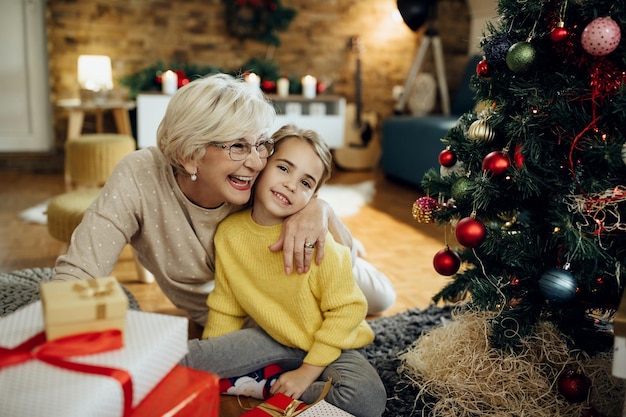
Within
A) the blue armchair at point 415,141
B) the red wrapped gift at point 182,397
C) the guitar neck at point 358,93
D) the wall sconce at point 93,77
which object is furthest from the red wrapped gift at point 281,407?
the guitar neck at point 358,93

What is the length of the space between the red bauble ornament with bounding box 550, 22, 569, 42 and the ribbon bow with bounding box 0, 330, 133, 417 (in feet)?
3.30

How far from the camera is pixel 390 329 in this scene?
1.78 metres

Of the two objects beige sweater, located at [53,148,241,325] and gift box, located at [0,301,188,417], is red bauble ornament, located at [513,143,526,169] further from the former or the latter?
gift box, located at [0,301,188,417]

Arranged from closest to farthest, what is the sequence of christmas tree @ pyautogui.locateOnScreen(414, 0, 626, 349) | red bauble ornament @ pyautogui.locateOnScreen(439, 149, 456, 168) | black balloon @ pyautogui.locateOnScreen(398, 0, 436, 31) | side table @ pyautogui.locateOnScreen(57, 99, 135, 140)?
christmas tree @ pyautogui.locateOnScreen(414, 0, 626, 349) < red bauble ornament @ pyautogui.locateOnScreen(439, 149, 456, 168) < black balloon @ pyautogui.locateOnScreen(398, 0, 436, 31) < side table @ pyautogui.locateOnScreen(57, 99, 135, 140)

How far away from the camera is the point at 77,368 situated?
0.75 m

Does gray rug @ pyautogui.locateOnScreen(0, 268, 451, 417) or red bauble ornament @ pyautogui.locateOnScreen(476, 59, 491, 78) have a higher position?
red bauble ornament @ pyautogui.locateOnScreen(476, 59, 491, 78)

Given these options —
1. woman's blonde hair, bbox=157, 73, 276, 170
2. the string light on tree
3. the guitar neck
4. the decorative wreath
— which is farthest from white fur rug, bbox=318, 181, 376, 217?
woman's blonde hair, bbox=157, 73, 276, 170

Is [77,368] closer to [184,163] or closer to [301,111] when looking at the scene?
[184,163]

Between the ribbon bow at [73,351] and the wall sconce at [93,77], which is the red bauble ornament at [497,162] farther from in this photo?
Result: the wall sconce at [93,77]

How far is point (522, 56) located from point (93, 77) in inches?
133

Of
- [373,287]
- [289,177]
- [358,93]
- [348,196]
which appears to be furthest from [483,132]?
[358,93]

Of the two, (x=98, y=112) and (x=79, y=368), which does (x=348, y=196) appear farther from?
(x=79, y=368)

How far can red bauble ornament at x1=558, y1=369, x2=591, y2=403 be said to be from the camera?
4.23 ft

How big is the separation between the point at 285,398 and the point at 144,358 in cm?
57
